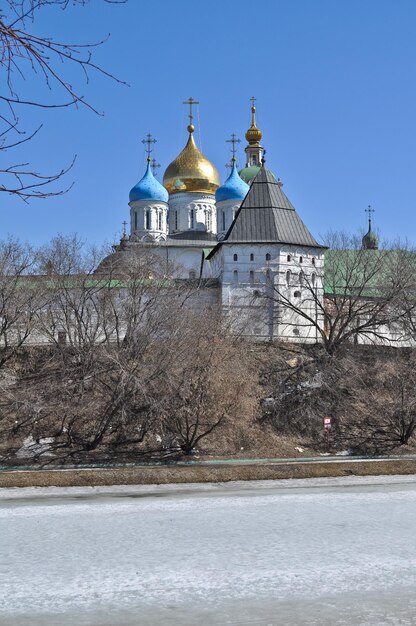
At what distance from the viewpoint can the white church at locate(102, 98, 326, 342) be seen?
1570 inches

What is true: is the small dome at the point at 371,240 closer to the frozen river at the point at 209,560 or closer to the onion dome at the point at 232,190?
the onion dome at the point at 232,190

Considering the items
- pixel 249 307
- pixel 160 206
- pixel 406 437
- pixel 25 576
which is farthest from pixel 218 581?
pixel 160 206

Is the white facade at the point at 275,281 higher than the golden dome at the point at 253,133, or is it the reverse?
the golden dome at the point at 253,133

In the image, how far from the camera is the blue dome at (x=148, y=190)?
58.8 metres

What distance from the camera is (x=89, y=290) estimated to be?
100.0 feet

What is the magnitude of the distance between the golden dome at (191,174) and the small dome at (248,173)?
5.20 metres

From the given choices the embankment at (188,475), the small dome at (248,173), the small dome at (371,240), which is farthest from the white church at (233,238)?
the embankment at (188,475)

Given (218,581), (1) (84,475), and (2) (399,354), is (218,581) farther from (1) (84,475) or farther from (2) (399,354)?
(2) (399,354)

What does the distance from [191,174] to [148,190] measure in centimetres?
407

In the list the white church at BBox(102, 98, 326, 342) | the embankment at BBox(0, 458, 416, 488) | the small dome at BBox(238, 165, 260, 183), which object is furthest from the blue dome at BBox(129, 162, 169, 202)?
the embankment at BBox(0, 458, 416, 488)

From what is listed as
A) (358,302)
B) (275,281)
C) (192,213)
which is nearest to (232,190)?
(192,213)

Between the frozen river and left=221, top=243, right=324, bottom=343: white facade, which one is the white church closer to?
left=221, top=243, right=324, bottom=343: white facade

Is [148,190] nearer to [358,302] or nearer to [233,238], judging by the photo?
[233,238]

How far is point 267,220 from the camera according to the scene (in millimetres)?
44906
